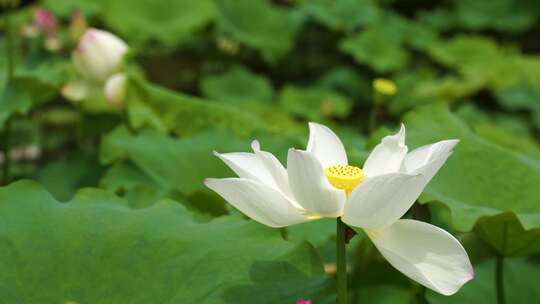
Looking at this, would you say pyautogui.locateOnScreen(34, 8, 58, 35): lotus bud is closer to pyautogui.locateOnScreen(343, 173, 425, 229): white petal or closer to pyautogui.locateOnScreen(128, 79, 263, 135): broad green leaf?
pyautogui.locateOnScreen(128, 79, 263, 135): broad green leaf

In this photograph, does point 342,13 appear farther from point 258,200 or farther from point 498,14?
point 258,200

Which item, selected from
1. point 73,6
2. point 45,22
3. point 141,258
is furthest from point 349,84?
point 141,258

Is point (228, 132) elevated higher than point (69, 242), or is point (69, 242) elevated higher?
point (69, 242)

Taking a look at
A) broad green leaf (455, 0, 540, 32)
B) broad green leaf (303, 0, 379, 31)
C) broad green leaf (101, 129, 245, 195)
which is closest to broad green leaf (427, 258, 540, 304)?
broad green leaf (101, 129, 245, 195)

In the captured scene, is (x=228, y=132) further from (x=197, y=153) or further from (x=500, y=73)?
(x=500, y=73)

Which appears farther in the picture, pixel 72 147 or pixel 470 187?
pixel 72 147

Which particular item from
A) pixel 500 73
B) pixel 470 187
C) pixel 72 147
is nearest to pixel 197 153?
pixel 470 187
